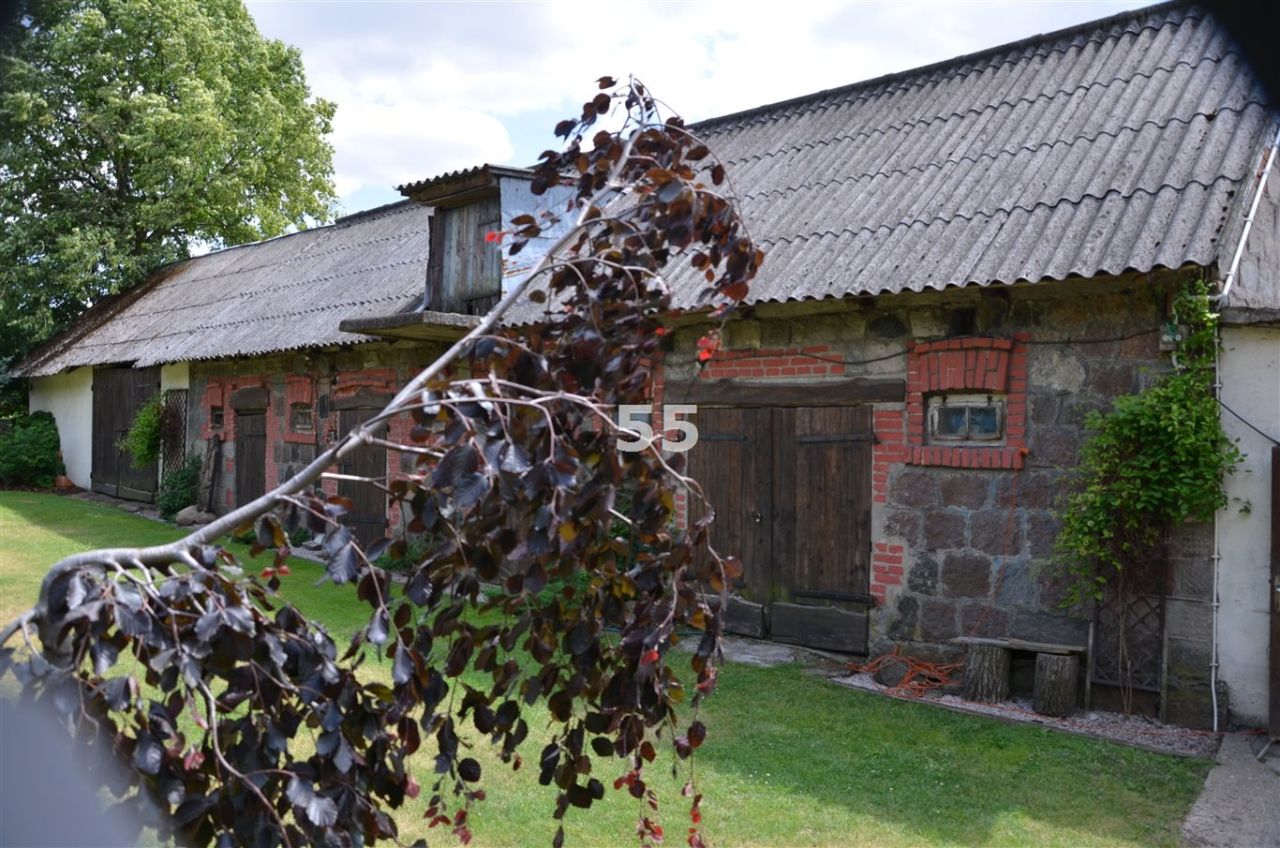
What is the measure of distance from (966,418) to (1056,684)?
1762 mm

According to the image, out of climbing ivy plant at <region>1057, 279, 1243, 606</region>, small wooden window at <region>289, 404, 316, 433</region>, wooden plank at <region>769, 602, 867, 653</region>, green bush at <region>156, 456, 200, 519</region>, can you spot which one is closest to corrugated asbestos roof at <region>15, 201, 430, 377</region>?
small wooden window at <region>289, 404, 316, 433</region>

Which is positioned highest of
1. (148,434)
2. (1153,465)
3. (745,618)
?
(1153,465)

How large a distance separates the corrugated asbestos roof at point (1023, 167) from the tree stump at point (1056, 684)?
7.34 feet

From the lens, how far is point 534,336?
93.5 inches

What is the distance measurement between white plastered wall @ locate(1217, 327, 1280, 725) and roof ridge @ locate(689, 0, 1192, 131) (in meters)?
3.16

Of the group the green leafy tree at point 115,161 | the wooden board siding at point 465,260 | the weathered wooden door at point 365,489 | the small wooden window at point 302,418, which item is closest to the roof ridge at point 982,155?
the wooden board siding at point 465,260

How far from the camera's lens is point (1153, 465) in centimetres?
572

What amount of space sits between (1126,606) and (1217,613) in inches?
18.2

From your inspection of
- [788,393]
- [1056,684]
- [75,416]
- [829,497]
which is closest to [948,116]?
[788,393]

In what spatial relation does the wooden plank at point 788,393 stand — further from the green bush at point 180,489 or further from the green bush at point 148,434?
the green bush at point 148,434

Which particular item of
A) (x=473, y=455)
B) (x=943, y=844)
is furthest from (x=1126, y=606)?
(x=473, y=455)

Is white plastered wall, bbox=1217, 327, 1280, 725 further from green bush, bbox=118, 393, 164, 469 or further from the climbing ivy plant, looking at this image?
green bush, bbox=118, 393, 164, 469

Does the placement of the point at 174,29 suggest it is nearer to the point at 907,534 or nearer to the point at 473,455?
the point at 907,534

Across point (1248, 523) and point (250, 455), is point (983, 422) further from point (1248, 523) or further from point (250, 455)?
point (250, 455)
